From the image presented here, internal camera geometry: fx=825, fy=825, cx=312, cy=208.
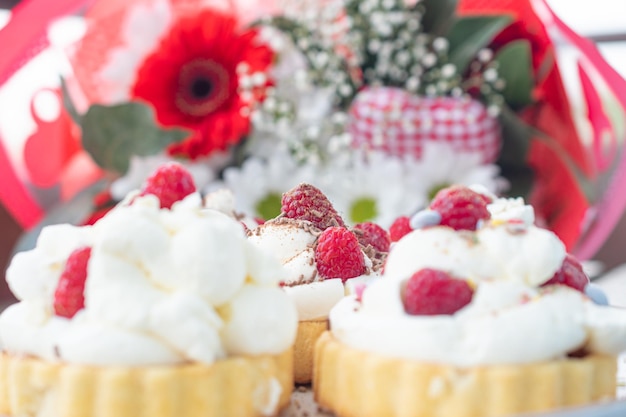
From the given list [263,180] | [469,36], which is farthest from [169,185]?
[469,36]

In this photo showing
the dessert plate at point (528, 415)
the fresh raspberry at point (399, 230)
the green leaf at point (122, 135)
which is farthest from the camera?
the green leaf at point (122, 135)

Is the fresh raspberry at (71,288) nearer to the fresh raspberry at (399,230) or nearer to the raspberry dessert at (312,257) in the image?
the raspberry dessert at (312,257)

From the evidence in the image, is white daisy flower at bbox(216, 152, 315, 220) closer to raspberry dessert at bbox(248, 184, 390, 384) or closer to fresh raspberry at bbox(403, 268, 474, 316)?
raspberry dessert at bbox(248, 184, 390, 384)

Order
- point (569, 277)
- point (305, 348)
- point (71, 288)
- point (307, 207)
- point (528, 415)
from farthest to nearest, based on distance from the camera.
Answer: point (307, 207) → point (305, 348) → point (569, 277) → point (71, 288) → point (528, 415)

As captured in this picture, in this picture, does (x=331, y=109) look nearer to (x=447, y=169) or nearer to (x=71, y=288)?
(x=447, y=169)

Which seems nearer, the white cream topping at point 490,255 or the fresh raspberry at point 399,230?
the white cream topping at point 490,255

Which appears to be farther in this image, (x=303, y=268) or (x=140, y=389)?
(x=303, y=268)

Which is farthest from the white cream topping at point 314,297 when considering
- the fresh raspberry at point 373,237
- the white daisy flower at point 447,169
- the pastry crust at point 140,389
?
the white daisy flower at point 447,169

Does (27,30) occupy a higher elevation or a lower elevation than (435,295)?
higher
